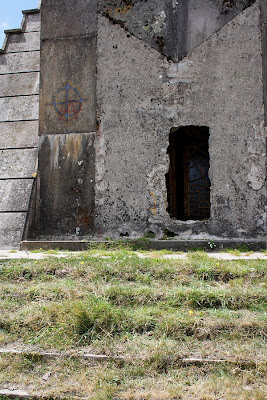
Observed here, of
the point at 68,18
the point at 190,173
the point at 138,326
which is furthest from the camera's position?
the point at 190,173

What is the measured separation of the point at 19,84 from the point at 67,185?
92.5 inches

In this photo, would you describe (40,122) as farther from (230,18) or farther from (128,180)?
(230,18)

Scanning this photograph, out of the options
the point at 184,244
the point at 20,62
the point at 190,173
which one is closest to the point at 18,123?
the point at 20,62

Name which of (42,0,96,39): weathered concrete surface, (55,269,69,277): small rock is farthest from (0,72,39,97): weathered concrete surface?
(55,269,69,277): small rock

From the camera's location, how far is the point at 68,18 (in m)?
6.89

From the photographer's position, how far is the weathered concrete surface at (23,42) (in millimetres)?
7383

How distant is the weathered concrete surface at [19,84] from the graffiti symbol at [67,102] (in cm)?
56

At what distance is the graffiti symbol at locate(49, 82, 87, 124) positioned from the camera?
666 cm

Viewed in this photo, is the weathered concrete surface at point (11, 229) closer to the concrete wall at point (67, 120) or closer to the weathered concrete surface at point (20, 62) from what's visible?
the concrete wall at point (67, 120)

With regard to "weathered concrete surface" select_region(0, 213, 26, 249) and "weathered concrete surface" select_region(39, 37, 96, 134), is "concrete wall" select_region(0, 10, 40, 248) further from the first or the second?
"weathered concrete surface" select_region(39, 37, 96, 134)

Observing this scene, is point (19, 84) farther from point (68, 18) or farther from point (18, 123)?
point (68, 18)

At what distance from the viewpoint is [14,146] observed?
22.5ft

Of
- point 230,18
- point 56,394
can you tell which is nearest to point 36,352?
point 56,394

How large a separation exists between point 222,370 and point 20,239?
4489 mm
